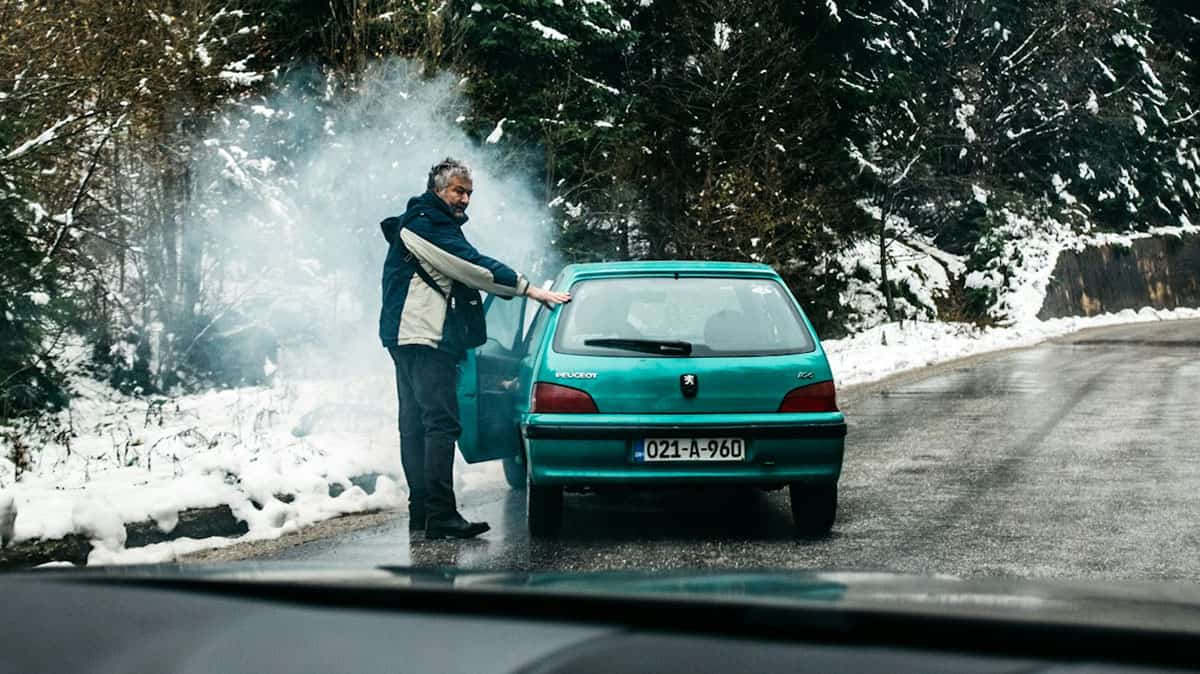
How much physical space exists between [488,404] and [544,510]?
102cm

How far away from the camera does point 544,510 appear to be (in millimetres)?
7574

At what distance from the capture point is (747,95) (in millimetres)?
29469

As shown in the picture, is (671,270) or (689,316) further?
(671,270)

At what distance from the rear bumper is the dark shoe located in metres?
0.57

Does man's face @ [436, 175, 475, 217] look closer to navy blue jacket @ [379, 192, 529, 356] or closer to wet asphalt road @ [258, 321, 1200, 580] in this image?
navy blue jacket @ [379, 192, 529, 356]

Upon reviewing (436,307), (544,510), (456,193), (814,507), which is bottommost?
(814,507)

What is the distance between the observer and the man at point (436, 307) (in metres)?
7.52

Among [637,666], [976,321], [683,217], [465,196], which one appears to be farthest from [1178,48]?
[637,666]

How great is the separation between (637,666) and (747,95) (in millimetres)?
28759

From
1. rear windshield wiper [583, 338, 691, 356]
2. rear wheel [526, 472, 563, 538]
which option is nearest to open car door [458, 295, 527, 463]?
rear wheel [526, 472, 563, 538]

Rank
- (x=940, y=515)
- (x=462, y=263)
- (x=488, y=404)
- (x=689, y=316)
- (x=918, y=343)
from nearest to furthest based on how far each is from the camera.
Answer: (x=462, y=263) → (x=689, y=316) → (x=940, y=515) → (x=488, y=404) → (x=918, y=343)

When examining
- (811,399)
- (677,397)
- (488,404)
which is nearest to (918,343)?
(488,404)

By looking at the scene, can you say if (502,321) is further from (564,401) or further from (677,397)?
(677,397)

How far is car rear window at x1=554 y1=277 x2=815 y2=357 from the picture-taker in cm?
750
